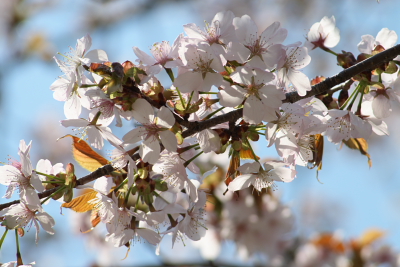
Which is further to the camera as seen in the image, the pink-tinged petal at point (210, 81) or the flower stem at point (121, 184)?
the flower stem at point (121, 184)

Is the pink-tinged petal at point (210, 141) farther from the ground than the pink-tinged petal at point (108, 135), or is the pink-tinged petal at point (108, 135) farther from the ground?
the pink-tinged petal at point (108, 135)

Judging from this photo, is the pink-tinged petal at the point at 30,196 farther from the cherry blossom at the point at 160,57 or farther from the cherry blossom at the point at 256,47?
the cherry blossom at the point at 256,47

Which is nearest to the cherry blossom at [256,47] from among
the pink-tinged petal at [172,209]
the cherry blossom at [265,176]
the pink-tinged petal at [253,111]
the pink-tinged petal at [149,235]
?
the pink-tinged petal at [253,111]

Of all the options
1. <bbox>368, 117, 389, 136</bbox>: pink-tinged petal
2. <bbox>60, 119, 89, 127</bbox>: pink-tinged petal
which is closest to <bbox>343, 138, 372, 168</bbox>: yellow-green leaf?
<bbox>368, 117, 389, 136</bbox>: pink-tinged petal

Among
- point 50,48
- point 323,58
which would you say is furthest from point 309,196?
point 50,48

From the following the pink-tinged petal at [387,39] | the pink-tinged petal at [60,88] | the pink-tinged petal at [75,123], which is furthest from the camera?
the pink-tinged petal at [387,39]

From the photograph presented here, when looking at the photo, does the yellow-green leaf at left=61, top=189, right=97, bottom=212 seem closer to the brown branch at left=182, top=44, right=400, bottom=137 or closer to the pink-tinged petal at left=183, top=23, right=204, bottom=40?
the brown branch at left=182, top=44, right=400, bottom=137

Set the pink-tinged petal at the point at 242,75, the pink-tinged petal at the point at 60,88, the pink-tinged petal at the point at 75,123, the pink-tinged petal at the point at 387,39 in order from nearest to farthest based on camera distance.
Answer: the pink-tinged petal at the point at 242,75 < the pink-tinged petal at the point at 75,123 < the pink-tinged petal at the point at 60,88 < the pink-tinged petal at the point at 387,39

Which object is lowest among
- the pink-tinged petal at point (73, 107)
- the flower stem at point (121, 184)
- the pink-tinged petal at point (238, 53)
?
the flower stem at point (121, 184)
